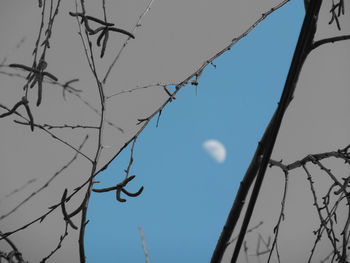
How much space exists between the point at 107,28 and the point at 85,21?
35mm

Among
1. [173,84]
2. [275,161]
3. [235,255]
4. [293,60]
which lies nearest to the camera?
[293,60]

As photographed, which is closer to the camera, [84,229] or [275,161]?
[84,229]

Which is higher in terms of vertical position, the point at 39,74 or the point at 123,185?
the point at 39,74

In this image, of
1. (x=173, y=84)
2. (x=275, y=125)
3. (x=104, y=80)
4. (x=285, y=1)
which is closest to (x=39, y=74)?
(x=104, y=80)

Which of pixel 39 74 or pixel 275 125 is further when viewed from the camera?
pixel 39 74

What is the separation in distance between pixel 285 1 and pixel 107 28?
33 cm

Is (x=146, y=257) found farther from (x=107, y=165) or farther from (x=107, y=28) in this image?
(x=107, y=28)

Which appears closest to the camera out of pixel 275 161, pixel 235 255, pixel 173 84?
pixel 235 255

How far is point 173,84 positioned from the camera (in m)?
0.67

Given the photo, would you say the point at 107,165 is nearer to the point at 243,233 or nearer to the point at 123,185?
the point at 123,185

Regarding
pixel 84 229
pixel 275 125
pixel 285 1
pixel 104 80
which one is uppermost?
pixel 285 1

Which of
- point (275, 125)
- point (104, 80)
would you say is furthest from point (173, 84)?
point (275, 125)

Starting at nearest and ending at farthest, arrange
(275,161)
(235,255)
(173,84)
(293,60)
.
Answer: (293,60)
(235,255)
(173,84)
(275,161)

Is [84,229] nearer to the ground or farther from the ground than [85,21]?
nearer to the ground
